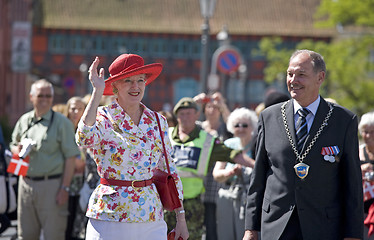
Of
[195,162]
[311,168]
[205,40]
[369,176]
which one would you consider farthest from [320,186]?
[205,40]

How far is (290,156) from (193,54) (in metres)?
66.8

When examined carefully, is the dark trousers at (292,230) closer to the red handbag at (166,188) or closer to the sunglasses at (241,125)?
the red handbag at (166,188)

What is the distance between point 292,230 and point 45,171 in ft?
13.8

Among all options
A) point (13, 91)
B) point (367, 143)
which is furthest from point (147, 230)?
point (13, 91)

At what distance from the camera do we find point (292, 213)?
4918mm

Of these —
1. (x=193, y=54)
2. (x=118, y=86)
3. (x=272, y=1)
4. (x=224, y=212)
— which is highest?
(x=272, y=1)

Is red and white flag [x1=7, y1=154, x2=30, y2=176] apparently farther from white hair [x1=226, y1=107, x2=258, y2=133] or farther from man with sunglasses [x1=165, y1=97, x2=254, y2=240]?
white hair [x1=226, y1=107, x2=258, y2=133]

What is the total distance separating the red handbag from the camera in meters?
5.24

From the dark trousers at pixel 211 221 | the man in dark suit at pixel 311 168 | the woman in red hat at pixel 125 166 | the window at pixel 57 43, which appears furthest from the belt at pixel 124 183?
the window at pixel 57 43

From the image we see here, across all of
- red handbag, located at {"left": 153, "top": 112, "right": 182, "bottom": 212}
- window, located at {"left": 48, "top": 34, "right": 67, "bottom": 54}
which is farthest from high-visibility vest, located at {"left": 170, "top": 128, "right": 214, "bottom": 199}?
window, located at {"left": 48, "top": 34, "right": 67, "bottom": 54}

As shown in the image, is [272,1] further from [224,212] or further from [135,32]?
[224,212]

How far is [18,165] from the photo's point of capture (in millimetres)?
8305

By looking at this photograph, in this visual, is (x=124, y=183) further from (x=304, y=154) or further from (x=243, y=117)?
(x=243, y=117)

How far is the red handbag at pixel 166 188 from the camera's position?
524 cm
